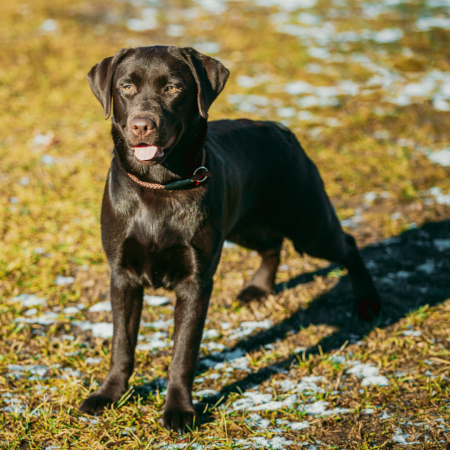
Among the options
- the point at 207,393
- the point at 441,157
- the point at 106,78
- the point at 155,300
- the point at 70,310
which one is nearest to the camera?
the point at 106,78

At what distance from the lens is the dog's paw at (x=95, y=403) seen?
2.67m

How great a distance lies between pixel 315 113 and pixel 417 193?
8.40 feet

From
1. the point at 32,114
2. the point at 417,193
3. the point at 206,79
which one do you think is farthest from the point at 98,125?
the point at 206,79

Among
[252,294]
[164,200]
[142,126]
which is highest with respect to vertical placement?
[142,126]

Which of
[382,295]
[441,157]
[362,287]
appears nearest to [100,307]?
[362,287]

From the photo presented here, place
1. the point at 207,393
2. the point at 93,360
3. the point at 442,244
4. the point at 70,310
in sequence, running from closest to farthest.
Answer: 1. the point at 207,393
2. the point at 93,360
3. the point at 70,310
4. the point at 442,244

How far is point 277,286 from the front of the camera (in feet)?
13.4

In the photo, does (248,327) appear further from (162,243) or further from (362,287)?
(162,243)

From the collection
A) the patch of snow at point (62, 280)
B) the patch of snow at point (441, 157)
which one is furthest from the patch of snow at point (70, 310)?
the patch of snow at point (441, 157)

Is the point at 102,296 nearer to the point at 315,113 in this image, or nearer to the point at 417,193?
the point at 417,193

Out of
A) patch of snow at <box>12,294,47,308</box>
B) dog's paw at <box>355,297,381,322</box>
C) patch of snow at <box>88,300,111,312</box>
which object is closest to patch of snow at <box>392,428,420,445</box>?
dog's paw at <box>355,297,381,322</box>

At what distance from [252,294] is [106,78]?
1920 mm

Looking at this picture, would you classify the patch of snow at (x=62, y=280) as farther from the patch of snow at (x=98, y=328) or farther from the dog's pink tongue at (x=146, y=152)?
the dog's pink tongue at (x=146, y=152)

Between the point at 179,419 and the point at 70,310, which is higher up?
the point at 179,419
